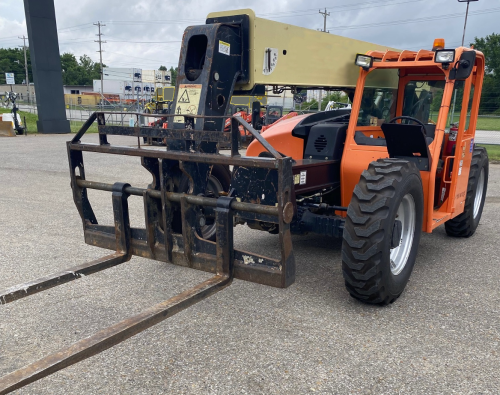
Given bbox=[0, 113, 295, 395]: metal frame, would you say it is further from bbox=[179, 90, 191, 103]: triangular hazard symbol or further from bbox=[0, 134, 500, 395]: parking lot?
bbox=[0, 134, 500, 395]: parking lot

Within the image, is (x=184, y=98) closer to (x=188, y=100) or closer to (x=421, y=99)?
(x=188, y=100)

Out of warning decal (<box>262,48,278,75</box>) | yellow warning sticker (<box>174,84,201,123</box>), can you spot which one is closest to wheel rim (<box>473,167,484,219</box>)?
warning decal (<box>262,48,278,75</box>)

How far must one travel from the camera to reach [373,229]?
3545 millimetres

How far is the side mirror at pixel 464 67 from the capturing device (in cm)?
433

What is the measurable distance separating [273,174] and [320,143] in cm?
139

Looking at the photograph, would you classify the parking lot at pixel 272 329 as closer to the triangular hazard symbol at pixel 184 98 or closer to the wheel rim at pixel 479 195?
the wheel rim at pixel 479 195

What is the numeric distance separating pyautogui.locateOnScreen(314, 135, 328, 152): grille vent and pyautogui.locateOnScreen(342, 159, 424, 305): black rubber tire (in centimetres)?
115

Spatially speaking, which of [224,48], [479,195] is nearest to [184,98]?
[224,48]

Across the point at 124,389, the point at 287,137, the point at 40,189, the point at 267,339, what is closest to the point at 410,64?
Result: the point at 287,137

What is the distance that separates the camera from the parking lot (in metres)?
2.95

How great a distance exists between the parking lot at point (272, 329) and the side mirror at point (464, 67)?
2.07m

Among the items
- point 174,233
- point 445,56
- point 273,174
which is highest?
point 445,56

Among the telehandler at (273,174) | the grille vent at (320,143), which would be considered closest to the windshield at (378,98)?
the telehandler at (273,174)

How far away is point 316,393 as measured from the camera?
2.82 m
